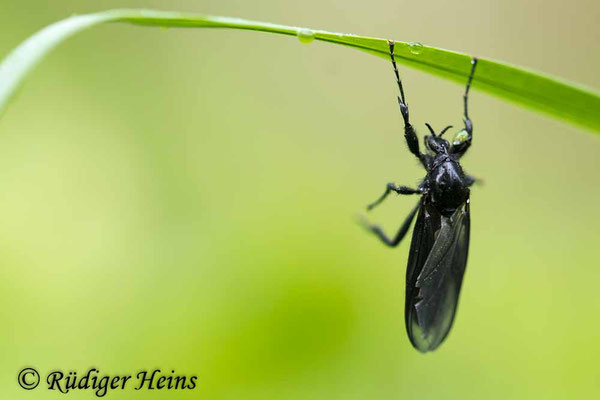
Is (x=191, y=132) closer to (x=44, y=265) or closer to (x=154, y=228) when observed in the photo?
(x=154, y=228)

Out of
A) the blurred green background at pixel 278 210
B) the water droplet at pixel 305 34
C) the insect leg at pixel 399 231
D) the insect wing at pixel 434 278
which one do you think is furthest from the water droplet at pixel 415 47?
the blurred green background at pixel 278 210

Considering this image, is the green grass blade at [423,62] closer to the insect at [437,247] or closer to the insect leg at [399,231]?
the insect at [437,247]

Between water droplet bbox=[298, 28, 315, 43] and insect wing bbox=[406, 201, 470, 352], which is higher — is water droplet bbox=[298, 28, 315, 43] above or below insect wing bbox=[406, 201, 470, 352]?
above

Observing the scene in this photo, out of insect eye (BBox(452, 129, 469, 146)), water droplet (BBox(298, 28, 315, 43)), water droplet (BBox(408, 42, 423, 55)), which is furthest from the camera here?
insect eye (BBox(452, 129, 469, 146))

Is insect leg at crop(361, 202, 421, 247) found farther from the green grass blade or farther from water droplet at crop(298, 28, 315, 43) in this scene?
water droplet at crop(298, 28, 315, 43)

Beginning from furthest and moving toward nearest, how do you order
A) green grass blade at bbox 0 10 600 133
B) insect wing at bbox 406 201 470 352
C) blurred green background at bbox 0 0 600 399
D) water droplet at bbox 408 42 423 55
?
blurred green background at bbox 0 0 600 399 < insect wing at bbox 406 201 470 352 < water droplet at bbox 408 42 423 55 < green grass blade at bbox 0 10 600 133

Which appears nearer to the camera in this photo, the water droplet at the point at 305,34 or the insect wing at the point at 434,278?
the water droplet at the point at 305,34

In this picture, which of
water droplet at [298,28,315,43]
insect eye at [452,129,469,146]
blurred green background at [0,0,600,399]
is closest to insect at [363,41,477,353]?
insect eye at [452,129,469,146]
